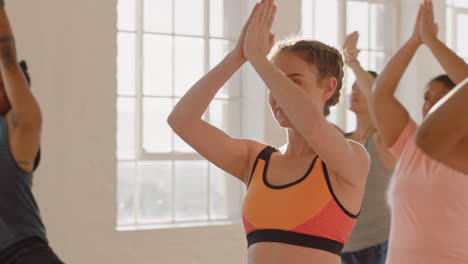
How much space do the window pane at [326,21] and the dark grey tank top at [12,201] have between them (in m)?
3.39

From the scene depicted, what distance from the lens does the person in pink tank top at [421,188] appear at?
7.50 feet

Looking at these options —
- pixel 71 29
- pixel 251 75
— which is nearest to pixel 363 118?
pixel 251 75

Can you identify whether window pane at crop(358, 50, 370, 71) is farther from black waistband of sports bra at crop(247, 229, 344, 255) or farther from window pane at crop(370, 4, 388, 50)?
black waistband of sports bra at crop(247, 229, 344, 255)

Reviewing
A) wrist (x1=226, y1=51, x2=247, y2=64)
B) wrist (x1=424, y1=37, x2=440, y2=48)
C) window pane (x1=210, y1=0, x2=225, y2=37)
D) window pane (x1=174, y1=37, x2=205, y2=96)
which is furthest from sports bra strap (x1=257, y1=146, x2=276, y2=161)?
window pane (x1=210, y1=0, x2=225, y2=37)

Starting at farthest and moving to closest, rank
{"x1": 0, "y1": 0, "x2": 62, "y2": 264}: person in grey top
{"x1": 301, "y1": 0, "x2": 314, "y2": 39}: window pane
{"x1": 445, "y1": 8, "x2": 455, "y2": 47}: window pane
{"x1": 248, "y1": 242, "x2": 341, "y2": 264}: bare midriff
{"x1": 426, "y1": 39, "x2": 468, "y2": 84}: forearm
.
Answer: {"x1": 445, "y1": 8, "x2": 455, "y2": 47}: window pane → {"x1": 301, "y1": 0, "x2": 314, "y2": 39}: window pane → {"x1": 426, "y1": 39, "x2": 468, "y2": 84}: forearm → {"x1": 0, "y1": 0, "x2": 62, "y2": 264}: person in grey top → {"x1": 248, "y1": 242, "x2": 341, "y2": 264}: bare midriff

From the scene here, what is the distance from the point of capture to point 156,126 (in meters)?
4.53

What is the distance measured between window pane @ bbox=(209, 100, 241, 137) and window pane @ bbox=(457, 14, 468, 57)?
214 cm

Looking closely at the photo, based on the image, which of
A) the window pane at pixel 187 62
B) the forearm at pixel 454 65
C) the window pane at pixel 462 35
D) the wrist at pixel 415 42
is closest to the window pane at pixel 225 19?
the window pane at pixel 187 62

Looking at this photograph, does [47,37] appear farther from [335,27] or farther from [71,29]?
[335,27]

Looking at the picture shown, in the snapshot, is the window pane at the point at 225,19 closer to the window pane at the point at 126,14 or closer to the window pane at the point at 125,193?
the window pane at the point at 126,14

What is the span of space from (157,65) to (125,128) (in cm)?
44

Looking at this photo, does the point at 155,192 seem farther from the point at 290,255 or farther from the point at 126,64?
the point at 290,255

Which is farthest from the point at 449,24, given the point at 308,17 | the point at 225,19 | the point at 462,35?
the point at 225,19

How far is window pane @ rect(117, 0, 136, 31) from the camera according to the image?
14.6ft
